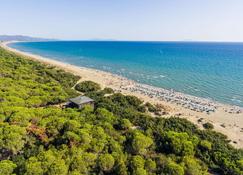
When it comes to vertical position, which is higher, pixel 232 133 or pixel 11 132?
pixel 11 132

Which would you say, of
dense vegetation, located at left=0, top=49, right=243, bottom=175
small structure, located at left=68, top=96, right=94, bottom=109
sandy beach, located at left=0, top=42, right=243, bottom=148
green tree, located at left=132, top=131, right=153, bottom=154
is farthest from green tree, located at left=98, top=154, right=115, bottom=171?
sandy beach, located at left=0, top=42, right=243, bottom=148

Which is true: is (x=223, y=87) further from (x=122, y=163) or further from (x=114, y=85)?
(x=122, y=163)

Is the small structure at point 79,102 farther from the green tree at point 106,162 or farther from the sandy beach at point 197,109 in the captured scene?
the green tree at point 106,162

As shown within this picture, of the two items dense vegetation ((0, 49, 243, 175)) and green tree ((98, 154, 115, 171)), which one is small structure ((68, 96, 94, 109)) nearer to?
dense vegetation ((0, 49, 243, 175))

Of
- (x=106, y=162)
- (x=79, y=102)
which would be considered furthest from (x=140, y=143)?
(x=79, y=102)

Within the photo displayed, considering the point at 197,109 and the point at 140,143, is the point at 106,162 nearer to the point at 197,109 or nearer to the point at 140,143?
the point at 140,143

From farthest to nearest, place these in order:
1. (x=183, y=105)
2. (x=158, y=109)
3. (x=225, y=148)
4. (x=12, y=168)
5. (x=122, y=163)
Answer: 1. (x=183, y=105)
2. (x=158, y=109)
3. (x=225, y=148)
4. (x=122, y=163)
5. (x=12, y=168)

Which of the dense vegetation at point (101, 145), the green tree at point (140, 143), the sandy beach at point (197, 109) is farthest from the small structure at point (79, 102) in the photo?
the sandy beach at point (197, 109)

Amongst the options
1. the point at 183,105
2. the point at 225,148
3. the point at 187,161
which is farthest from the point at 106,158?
the point at 183,105
